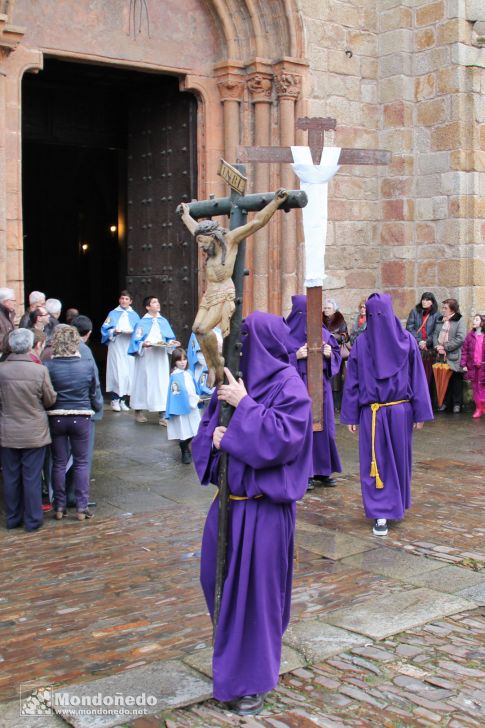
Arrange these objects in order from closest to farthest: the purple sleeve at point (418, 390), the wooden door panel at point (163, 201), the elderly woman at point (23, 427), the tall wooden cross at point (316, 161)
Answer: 1. the elderly woman at point (23, 427)
2. the purple sleeve at point (418, 390)
3. the tall wooden cross at point (316, 161)
4. the wooden door panel at point (163, 201)

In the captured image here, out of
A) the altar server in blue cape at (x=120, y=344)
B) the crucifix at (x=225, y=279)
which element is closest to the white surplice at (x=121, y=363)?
the altar server in blue cape at (x=120, y=344)

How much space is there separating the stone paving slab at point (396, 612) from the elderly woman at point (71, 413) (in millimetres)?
2931

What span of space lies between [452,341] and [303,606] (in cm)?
853

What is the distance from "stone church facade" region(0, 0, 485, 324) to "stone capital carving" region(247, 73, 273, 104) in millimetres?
16

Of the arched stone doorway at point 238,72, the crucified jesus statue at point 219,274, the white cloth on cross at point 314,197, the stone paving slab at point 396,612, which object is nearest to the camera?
the crucified jesus statue at point 219,274

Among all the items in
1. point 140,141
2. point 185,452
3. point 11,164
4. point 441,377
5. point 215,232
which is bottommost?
point 185,452

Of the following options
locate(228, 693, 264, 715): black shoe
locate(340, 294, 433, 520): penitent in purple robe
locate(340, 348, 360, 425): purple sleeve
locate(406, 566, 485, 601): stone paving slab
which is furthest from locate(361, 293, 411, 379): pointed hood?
locate(228, 693, 264, 715): black shoe

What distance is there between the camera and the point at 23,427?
7.40 m

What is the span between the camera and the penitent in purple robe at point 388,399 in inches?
296

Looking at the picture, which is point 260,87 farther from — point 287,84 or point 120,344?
point 120,344

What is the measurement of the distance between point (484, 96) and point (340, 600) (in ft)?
33.5

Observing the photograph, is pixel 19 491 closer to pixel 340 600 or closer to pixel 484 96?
pixel 340 600

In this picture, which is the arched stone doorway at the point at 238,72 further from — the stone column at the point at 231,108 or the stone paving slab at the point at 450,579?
the stone paving slab at the point at 450,579

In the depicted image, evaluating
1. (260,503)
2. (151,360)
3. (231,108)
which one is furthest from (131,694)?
(231,108)
